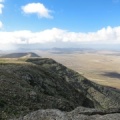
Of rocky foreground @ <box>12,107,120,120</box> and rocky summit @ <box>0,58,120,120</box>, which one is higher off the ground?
rocky foreground @ <box>12,107,120,120</box>

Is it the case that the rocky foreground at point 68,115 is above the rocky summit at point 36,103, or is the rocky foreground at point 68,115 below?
above

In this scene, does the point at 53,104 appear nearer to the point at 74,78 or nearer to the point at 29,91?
the point at 29,91

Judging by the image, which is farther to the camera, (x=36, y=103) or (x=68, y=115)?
(x=36, y=103)

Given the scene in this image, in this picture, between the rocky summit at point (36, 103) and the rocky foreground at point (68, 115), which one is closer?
the rocky foreground at point (68, 115)

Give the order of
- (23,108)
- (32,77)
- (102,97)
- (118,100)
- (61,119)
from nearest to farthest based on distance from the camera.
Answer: (61,119)
(23,108)
(32,77)
(102,97)
(118,100)

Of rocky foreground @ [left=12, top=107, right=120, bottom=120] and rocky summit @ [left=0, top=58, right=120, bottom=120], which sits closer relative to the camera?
rocky foreground @ [left=12, top=107, right=120, bottom=120]

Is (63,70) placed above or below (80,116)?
below

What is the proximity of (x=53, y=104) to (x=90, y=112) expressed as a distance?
87.1ft

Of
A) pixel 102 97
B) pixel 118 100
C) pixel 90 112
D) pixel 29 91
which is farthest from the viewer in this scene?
pixel 118 100

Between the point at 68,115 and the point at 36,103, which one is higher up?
the point at 68,115

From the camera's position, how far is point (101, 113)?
2491 cm

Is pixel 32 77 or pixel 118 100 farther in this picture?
pixel 118 100

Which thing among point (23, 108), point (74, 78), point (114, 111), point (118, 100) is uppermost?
point (114, 111)

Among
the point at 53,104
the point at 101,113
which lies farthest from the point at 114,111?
the point at 53,104
